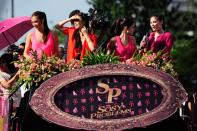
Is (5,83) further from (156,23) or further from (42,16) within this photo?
(156,23)

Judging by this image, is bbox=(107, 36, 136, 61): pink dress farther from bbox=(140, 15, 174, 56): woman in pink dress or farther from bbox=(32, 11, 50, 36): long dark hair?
bbox=(32, 11, 50, 36): long dark hair

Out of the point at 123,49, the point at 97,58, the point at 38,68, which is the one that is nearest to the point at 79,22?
the point at 123,49

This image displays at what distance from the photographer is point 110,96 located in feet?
33.1

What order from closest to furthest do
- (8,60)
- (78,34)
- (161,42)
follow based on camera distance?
(78,34), (161,42), (8,60)

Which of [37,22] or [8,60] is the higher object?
[37,22]

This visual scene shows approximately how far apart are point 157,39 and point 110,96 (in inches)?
99.2

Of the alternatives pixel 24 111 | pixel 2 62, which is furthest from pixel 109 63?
pixel 2 62

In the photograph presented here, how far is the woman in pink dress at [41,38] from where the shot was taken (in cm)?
1136

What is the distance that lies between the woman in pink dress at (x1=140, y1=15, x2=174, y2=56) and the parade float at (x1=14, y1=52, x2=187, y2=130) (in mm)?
1770

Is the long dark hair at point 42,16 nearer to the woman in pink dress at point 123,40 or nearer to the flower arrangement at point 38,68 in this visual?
the woman in pink dress at point 123,40

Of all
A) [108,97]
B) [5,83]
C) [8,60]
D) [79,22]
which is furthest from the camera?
[8,60]

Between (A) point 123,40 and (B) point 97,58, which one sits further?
(A) point 123,40

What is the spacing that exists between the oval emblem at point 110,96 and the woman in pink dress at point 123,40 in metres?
1.30

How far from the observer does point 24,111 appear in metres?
10.4
